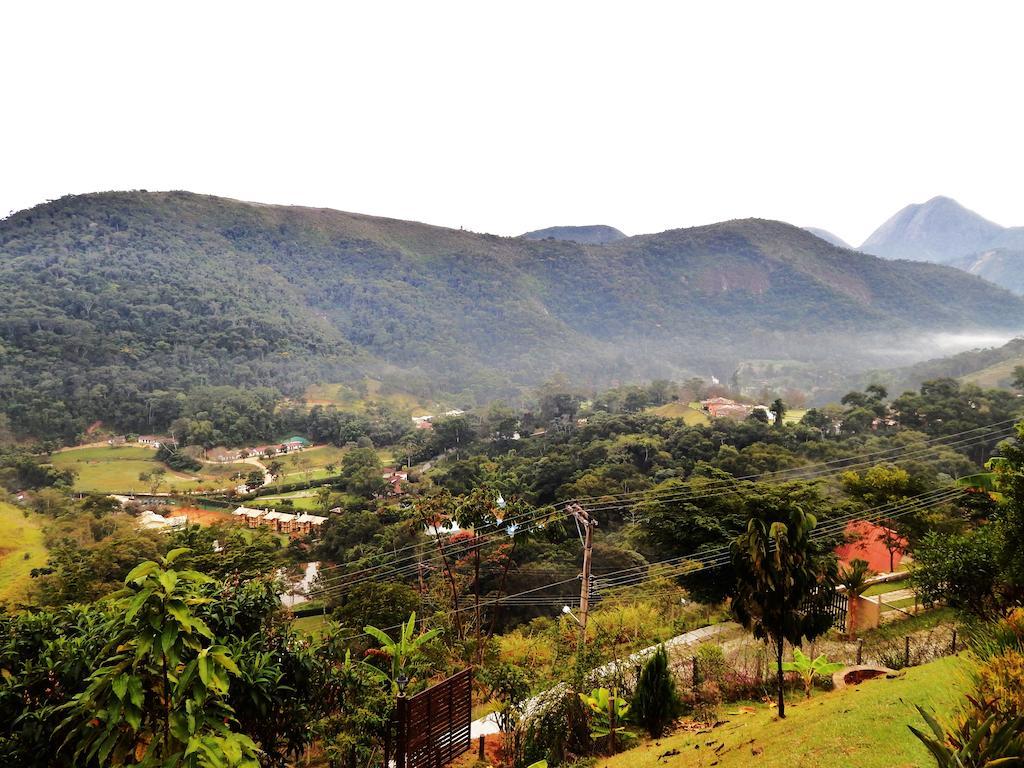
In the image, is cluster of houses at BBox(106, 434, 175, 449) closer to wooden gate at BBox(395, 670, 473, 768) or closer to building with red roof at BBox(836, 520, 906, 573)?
building with red roof at BBox(836, 520, 906, 573)

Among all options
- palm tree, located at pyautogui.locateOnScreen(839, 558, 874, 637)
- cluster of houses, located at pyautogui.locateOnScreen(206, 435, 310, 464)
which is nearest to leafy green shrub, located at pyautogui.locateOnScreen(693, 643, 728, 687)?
palm tree, located at pyautogui.locateOnScreen(839, 558, 874, 637)

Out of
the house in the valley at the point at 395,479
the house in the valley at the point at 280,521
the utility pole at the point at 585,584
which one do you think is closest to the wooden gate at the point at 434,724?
the utility pole at the point at 585,584

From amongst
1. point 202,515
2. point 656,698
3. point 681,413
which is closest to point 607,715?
point 656,698

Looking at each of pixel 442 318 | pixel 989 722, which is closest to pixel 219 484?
pixel 989 722

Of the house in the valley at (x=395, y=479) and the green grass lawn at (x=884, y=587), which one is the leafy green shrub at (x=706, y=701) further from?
the house in the valley at (x=395, y=479)

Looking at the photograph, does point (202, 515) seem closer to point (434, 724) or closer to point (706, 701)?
point (706, 701)

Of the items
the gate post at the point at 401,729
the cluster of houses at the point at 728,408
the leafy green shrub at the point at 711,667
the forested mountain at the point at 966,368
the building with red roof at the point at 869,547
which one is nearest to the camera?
the gate post at the point at 401,729
